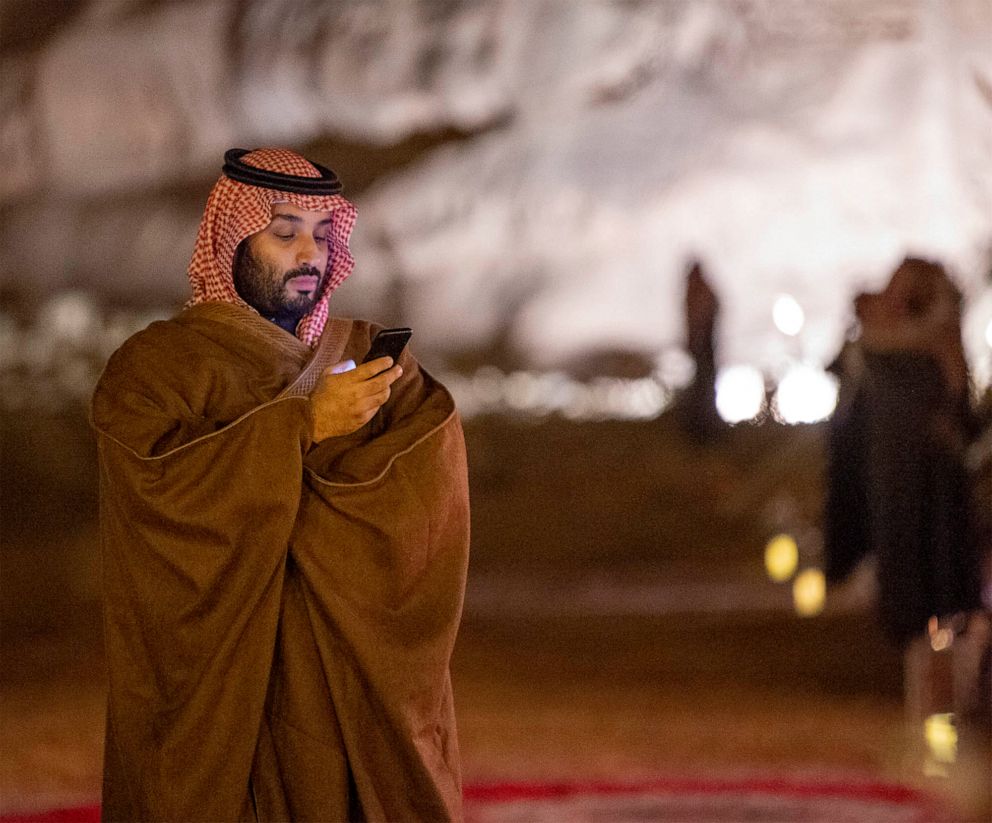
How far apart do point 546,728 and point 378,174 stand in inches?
228

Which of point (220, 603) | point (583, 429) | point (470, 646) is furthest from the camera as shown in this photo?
point (583, 429)

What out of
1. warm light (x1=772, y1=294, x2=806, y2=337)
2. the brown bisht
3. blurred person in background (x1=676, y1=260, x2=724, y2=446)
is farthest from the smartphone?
blurred person in background (x1=676, y1=260, x2=724, y2=446)

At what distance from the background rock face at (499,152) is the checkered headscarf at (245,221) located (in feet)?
23.1

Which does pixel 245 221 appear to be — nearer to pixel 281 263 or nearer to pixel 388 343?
pixel 281 263

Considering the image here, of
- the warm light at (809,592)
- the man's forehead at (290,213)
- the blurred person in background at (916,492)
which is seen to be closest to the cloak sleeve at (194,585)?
the man's forehead at (290,213)

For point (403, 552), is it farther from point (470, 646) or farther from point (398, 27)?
point (398, 27)

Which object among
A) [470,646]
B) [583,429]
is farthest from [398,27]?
[470,646]

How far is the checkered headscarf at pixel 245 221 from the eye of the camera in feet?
7.76

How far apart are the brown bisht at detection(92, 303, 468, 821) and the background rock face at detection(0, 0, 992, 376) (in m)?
7.23

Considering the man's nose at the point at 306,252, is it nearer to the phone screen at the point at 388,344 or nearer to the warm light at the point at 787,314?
the phone screen at the point at 388,344

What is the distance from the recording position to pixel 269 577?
216cm

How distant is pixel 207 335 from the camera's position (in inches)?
92.4

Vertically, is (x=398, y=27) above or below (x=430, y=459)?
above

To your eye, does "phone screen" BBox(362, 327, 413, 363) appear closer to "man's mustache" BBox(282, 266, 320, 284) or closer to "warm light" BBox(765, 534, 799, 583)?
"man's mustache" BBox(282, 266, 320, 284)
